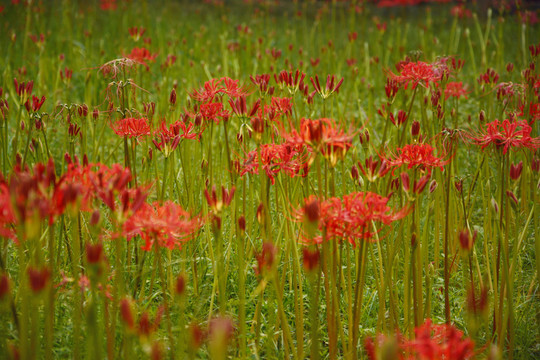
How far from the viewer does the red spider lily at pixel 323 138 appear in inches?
41.3

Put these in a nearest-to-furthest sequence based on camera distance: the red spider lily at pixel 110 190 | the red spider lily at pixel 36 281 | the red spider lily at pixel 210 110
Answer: the red spider lily at pixel 36 281 → the red spider lily at pixel 110 190 → the red spider lily at pixel 210 110

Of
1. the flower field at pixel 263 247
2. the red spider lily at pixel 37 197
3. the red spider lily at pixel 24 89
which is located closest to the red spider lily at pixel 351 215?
the flower field at pixel 263 247

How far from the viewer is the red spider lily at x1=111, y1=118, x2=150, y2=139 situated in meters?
1.49

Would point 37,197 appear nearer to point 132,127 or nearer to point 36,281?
point 36,281

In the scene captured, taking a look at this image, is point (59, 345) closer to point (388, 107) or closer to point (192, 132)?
point (192, 132)

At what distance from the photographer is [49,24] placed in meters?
6.33

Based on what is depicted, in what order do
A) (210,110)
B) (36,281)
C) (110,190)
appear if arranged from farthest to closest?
(210,110)
(110,190)
(36,281)

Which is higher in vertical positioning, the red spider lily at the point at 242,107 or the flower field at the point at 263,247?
the red spider lily at the point at 242,107

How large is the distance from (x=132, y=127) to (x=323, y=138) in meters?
0.70

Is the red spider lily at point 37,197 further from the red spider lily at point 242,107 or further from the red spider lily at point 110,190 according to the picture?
the red spider lily at point 242,107

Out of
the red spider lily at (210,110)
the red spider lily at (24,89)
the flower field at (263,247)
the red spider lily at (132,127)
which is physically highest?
the red spider lily at (24,89)

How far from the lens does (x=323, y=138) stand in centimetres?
106

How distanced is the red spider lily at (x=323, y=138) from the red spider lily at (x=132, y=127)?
Answer: 60 cm

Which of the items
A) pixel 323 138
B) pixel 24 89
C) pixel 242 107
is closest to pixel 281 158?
pixel 242 107
